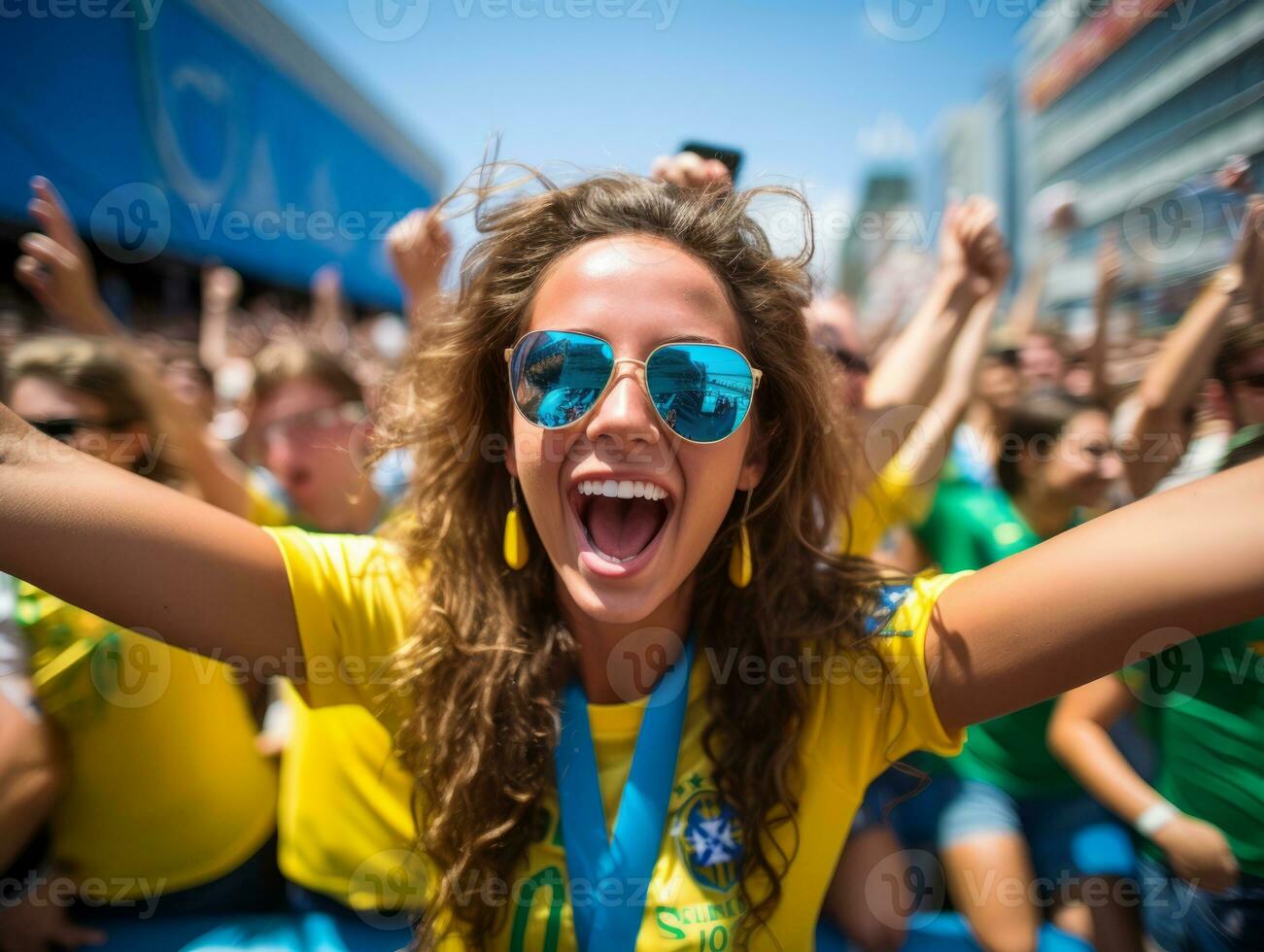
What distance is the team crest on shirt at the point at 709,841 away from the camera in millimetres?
1408

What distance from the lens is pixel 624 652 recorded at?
157 cm

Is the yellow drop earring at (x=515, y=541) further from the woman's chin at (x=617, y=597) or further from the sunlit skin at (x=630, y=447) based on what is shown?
the woman's chin at (x=617, y=597)

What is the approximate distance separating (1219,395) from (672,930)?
82.4 inches

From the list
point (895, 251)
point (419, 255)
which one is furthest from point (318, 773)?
point (895, 251)

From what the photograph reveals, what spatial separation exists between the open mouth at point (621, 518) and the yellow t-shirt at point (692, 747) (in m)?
0.32

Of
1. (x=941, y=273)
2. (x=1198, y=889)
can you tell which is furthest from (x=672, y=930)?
(x=941, y=273)

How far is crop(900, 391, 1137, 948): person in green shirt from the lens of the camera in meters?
2.25

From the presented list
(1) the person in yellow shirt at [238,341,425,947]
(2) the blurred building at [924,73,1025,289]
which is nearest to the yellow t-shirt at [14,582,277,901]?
(1) the person in yellow shirt at [238,341,425,947]

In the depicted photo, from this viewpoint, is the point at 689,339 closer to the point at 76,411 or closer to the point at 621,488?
the point at 621,488

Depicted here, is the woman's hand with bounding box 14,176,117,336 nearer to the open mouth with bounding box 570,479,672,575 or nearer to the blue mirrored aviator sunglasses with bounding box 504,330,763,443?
the blue mirrored aviator sunglasses with bounding box 504,330,763,443

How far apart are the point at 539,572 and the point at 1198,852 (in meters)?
1.82

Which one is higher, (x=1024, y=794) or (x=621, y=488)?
(x=621, y=488)

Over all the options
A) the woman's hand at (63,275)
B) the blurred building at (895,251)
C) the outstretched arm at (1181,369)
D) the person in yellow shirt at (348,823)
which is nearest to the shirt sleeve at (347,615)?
the person in yellow shirt at (348,823)

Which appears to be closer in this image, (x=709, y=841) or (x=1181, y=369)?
(x=709, y=841)
